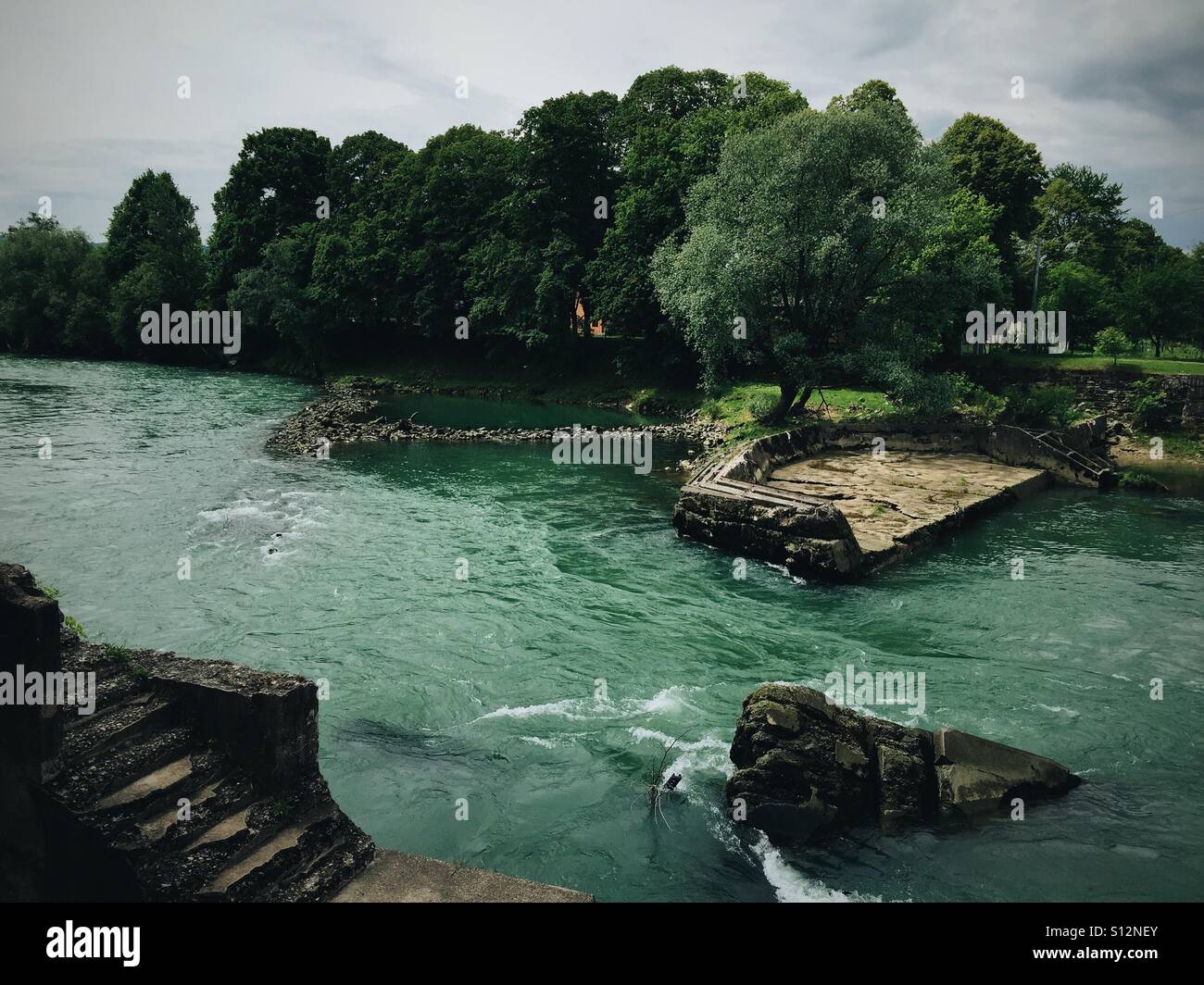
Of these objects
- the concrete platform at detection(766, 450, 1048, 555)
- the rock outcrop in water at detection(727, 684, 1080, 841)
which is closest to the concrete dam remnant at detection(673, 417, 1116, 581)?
the concrete platform at detection(766, 450, 1048, 555)

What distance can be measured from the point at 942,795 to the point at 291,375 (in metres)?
65.1

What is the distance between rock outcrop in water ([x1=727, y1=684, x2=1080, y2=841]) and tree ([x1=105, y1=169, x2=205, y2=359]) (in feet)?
244

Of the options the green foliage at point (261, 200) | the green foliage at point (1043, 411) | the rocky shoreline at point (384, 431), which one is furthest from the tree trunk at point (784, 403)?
the green foliage at point (261, 200)

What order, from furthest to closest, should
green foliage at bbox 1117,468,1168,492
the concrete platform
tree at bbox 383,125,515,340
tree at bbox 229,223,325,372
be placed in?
tree at bbox 229,223,325,372
tree at bbox 383,125,515,340
green foliage at bbox 1117,468,1168,492
the concrete platform

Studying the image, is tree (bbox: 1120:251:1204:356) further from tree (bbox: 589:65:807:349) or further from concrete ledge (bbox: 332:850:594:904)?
concrete ledge (bbox: 332:850:594:904)

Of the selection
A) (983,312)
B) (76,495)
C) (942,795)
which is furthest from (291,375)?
(942,795)

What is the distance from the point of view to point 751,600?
18766 mm

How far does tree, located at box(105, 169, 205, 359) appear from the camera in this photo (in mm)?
71250

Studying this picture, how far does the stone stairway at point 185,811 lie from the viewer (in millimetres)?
7879

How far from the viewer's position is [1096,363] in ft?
137

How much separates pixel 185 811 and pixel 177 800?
0.71 feet

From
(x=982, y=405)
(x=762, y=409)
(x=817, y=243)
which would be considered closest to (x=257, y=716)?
(x=817, y=243)

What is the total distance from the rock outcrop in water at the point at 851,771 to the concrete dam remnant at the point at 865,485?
8732 mm

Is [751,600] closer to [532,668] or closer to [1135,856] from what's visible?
[532,668]
